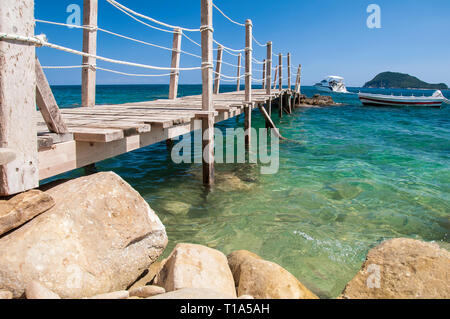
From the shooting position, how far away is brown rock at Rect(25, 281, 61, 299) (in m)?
1.76

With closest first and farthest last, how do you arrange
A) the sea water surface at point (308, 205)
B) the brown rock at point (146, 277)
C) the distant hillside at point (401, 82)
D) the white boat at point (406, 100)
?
the brown rock at point (146, 277) < the sea water surface at point (308, 205) < the white boat at point (406, 100) < the distant hillside at point (401, 82)

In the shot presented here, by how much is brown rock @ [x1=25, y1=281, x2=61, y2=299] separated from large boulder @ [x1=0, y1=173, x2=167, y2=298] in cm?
9

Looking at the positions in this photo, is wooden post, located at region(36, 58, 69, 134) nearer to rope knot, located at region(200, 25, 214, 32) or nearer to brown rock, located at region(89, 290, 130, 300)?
brown rock, located at region(89, 290, 130, 300)

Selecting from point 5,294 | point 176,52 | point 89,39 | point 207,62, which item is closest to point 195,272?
point 5,294

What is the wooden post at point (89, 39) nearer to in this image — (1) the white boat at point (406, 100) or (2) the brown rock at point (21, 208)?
(2) the brown rock at point (21, 208)

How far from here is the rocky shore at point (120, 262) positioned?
1.94 m

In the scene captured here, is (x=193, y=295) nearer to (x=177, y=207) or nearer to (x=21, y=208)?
(x=21, y=208)

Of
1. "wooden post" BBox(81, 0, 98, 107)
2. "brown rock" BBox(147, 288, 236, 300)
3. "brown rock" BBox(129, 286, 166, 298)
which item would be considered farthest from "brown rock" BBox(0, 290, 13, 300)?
"wooden post" BBox(81, 0, 98, 107)

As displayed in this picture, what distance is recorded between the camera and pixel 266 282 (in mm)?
2256

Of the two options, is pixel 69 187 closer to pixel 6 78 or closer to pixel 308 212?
pixel 6 78

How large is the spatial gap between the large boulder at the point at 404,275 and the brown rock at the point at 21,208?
230cm

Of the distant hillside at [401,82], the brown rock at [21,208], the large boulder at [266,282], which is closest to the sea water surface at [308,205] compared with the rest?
the large boulder at [266,282]

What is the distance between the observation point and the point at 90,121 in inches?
139

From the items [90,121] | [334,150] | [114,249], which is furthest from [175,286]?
[334,150]
